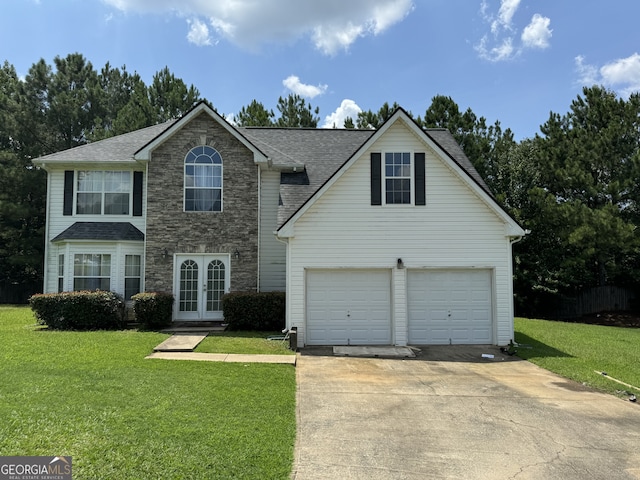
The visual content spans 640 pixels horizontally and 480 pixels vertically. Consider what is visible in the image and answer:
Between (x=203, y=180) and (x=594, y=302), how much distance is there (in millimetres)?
23742

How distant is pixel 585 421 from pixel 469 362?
429cm

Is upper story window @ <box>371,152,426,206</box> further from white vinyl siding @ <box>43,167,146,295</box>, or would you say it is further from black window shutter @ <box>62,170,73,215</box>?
black window shutter @ <box>62,170,73,215</box>

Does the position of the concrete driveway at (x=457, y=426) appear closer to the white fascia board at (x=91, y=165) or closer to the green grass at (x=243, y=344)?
the green grass at (x=243, y=344)

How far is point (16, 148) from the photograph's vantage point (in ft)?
102

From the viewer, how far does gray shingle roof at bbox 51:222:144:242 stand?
15.7 m

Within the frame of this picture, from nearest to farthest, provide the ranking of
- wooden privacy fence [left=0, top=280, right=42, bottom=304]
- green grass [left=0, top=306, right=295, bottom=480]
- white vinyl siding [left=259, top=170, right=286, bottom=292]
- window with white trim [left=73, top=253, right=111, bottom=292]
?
green grass [left=0, top=306, right=295, bottom=480] → window with white trim [left=73, top=253, right=111, bottom=292] → white vinyl siding [left=259, top=170, right=286, bottom=292] → wooden privacy fence [left=0, top=280, right=42, bottom=304]

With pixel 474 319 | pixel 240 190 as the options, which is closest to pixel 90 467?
pixel 474 319

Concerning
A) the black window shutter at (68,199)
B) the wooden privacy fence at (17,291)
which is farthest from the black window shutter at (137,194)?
the wooden privacy fence at (17,291)

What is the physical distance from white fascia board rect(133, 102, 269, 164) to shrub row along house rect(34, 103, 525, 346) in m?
0.05

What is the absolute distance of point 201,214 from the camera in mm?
15758

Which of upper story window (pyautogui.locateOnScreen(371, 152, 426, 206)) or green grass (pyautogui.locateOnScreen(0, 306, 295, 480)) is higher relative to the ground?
upper story window (pyautogui.locateOnScreen(371, 152, 426, 206))

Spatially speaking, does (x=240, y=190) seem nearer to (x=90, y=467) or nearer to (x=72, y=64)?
(x=90, y=467)

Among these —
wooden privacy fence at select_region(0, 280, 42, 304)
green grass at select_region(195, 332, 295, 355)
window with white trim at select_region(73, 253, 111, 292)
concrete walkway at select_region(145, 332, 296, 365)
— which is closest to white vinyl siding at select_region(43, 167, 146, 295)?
window with white trim at select_region(73, 253, 111, 292)

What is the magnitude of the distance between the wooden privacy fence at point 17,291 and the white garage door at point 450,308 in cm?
2662
